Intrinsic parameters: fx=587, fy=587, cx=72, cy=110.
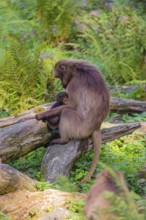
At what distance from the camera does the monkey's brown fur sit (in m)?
3.94

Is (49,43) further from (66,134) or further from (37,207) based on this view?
(37,207)

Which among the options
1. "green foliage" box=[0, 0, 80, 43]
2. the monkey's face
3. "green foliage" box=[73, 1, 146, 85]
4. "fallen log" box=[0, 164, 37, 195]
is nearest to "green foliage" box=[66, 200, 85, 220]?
"fallen log" box=[0, 164, 37, 195]

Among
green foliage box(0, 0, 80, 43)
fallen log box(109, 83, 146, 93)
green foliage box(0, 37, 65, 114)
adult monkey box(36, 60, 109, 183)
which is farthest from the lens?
green foliage box(0, 0, 80, 43)

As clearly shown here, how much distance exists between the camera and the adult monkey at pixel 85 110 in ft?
24.1

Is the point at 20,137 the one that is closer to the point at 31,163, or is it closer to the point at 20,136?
the point at 20,136

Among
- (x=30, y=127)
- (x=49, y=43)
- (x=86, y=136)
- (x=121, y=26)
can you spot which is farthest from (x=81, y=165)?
(x=49, y=43)

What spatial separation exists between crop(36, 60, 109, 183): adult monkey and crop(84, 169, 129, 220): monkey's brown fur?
2.98 metres

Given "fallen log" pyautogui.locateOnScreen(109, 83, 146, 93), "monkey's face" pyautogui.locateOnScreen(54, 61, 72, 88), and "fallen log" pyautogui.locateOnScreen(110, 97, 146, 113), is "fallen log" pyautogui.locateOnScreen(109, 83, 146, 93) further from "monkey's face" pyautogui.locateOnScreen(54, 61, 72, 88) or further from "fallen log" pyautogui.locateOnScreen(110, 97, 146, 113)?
"monkey's face" pyautogui.locateOnScreen(54, 61, 72, 88)

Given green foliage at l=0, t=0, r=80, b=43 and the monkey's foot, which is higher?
green foliage at l=0, t=0, r=80, b=43

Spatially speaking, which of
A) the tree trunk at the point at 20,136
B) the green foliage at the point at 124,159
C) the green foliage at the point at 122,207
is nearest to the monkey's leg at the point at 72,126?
the tree trunk at the point at 20,136

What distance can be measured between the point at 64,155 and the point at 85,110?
2.05 feet

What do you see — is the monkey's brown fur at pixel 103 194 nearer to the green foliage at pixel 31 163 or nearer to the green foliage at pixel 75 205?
the green foliage at pixel 75 205

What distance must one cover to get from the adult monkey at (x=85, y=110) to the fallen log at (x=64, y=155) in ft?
0.34

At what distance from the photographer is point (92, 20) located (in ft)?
43.2
